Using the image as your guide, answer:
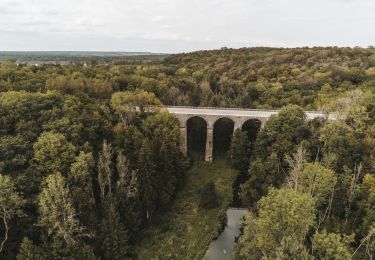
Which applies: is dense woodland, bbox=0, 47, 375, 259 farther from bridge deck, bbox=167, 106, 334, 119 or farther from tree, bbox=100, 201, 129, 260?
bridge deck, bbox=167, 106, 334, 119

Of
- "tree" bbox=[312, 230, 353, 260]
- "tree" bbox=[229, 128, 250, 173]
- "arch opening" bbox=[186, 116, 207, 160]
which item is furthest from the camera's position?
"arch opening" bbox=[186, 116, 207, 160]

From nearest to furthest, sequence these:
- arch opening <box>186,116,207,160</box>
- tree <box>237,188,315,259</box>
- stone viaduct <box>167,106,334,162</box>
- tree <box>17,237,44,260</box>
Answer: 1. tree <box>237,188,315,259</box>
2. tree <box>17,237,44,260</box>
3. stone viaduct <box>167,106,334,162</box>
4. arch opening <box>186,116,207,160</box>

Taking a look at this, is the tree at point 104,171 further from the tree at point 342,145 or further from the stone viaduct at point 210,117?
the tree at point 342,145

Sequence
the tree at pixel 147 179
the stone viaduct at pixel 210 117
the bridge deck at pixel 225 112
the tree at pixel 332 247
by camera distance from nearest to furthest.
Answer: the tree at pixel 332 247 < the tree at pixel 147 179 < the stone viaduct at pixel 210 117 < the bridge deck at pixel 225 112

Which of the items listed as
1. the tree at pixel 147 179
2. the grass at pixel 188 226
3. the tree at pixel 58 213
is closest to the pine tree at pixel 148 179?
the tree at pixel 147 179

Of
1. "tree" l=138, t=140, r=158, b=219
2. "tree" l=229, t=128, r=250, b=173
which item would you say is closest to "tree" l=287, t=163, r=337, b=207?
"tree" l=138, t=140, r=158, b=219

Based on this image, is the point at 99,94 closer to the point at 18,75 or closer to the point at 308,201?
the point at 18,75

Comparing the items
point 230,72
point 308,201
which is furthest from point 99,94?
point 230,72

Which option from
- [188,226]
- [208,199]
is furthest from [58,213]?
[208,199]
